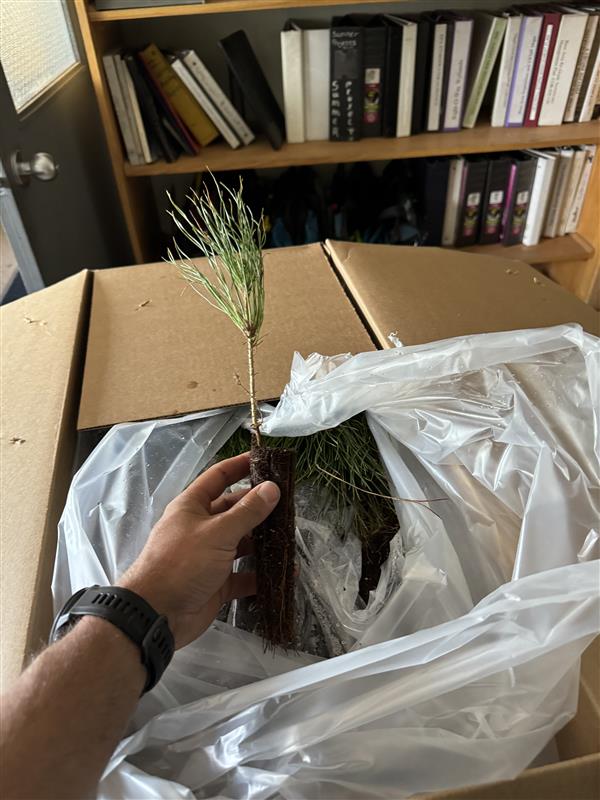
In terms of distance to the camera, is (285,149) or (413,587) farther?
(285,149)

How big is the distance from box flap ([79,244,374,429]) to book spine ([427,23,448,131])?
0.94m

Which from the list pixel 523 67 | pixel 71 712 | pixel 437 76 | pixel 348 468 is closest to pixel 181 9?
pixel 437 76

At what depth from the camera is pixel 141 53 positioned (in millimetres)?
1438

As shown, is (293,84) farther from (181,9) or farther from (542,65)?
(542,65)

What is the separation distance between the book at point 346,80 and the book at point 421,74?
15cm

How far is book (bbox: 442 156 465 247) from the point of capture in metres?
1.64

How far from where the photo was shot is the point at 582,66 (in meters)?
1.53

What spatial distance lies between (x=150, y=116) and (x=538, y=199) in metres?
1.13

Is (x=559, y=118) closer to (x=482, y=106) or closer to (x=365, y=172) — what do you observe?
(x=482, y=106)

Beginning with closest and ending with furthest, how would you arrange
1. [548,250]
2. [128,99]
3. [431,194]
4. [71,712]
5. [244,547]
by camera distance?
[71,712] < [244,547] < [128,99] < [431,194] < [548,250]

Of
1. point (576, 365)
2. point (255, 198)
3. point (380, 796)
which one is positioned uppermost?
point (576, 365)

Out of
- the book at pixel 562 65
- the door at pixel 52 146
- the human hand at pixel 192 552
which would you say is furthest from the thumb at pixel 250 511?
the book at pixel 562 65

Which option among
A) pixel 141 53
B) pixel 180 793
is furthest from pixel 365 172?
pixel 180 793

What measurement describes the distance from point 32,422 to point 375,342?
1.39ft
